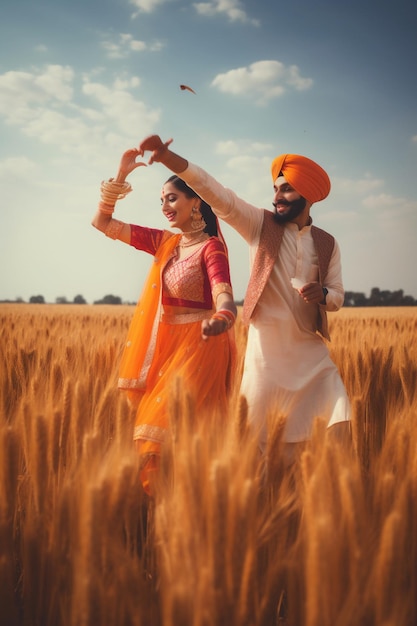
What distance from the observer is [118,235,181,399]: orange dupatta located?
2.06 metres

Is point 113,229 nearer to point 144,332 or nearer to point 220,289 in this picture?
point 144,332

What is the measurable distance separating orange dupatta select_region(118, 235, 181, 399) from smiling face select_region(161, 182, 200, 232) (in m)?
0.12

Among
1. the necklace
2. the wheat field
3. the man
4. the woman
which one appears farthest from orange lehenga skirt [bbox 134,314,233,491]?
the wheat field

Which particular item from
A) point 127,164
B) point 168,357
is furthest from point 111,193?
point 168,357

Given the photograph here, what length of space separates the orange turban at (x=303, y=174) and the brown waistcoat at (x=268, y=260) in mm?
154

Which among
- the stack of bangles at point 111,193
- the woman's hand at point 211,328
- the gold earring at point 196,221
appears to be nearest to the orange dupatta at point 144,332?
the gold earring at point 196,221

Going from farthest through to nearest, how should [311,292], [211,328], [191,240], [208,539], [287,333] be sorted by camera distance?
[191,240] < [287,333] < [311,292] < [211,328] < [208,539]

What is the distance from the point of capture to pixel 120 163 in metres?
2.17

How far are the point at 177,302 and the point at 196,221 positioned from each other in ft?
1.21

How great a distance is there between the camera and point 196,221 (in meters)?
2.22

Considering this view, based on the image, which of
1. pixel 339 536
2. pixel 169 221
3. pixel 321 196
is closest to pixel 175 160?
pixel 169 221

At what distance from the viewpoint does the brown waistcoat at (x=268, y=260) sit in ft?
6.50

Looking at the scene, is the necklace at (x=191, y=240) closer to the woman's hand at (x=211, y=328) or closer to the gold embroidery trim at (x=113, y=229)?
the gold embroidery trim at (x=113, y=229)

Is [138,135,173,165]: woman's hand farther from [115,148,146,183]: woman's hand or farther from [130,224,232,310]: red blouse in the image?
[130,224,232,310]: red blouse
